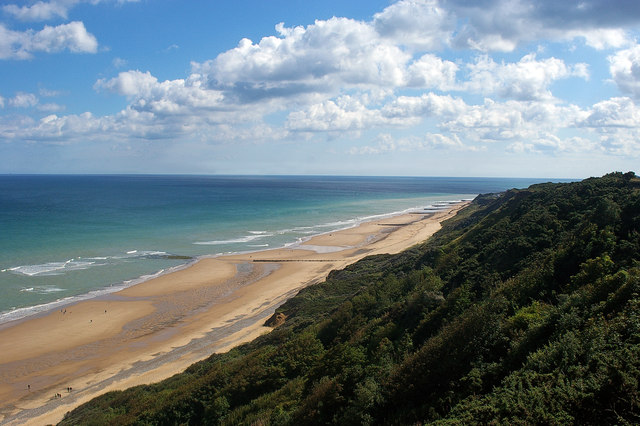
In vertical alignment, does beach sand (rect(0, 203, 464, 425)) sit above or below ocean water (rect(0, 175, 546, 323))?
below

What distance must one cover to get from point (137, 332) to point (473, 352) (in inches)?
1005

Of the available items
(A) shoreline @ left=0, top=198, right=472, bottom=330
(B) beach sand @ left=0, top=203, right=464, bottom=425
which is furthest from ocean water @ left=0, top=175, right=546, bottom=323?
(B) beach sand @ left=0, top=203, right=464, bottom=425

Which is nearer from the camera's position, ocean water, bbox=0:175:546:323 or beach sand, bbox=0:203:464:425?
beach sand, bbox=0:203:464:425

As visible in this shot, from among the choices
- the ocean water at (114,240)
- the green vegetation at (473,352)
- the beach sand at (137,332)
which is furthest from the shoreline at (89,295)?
the green vegetation at (473,352)

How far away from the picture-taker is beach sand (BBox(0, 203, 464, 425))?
20.8 m

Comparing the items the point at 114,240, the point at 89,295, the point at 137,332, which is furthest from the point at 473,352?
the point at 114,240

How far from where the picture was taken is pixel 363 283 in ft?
94.8

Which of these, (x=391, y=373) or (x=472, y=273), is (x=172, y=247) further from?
(x=391, y=373)

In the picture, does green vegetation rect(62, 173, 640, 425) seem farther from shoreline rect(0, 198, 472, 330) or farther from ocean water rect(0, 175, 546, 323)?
ocean water rect(0, 175, 546, 323)

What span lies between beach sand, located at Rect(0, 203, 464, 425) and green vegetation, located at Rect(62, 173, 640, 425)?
3605 mm

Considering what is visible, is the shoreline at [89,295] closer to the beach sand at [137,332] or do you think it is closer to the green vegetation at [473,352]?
the beach sand at [137,332]

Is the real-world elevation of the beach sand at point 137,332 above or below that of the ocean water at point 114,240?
below

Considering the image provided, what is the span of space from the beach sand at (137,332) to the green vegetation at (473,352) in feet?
11.8

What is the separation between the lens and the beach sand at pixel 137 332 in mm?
20797
